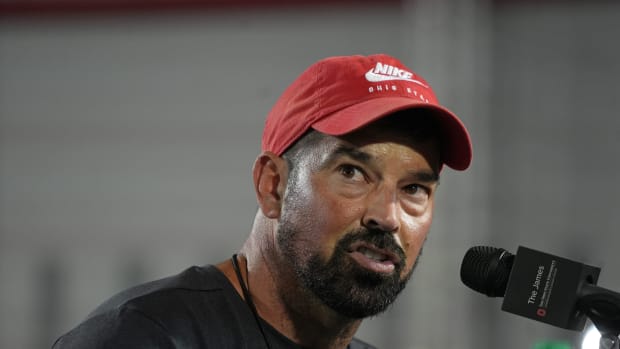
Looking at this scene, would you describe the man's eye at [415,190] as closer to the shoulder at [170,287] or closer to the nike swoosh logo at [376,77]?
the nike swoosh logo at [376,77]

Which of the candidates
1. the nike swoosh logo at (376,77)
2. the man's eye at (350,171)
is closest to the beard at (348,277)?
the man's eye at (350,171)

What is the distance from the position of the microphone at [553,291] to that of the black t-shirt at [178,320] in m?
0.44

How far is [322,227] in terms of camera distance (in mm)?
1486

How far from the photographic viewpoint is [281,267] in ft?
5.25

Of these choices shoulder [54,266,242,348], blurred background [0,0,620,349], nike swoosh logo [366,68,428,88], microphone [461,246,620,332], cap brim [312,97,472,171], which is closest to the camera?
microphone [461,246,620,332]

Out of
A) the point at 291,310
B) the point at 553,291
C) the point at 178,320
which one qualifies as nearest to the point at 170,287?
the point at 178,320

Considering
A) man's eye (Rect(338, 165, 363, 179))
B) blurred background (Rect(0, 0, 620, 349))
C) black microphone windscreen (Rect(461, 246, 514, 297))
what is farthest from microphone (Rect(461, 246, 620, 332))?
blurred background (Rect(0, 0, 620, 349))

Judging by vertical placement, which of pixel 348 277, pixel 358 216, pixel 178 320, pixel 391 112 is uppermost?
pixel 391 112

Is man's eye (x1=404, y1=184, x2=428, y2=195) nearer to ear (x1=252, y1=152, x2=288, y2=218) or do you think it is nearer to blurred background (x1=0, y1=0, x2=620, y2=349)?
ear (x1=252, y1=152, x2=288, y2=218)

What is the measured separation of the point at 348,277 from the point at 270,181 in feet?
0.89

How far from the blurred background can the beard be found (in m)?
4.29

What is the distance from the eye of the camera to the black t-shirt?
1386mm

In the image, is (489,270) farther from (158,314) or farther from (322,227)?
(158,314)

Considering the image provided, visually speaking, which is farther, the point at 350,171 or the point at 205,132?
the point at 205,132
